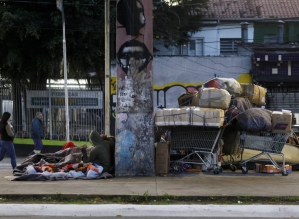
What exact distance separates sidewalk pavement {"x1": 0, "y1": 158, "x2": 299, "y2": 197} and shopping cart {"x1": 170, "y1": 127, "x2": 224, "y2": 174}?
300mm

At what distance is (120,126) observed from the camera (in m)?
10.9

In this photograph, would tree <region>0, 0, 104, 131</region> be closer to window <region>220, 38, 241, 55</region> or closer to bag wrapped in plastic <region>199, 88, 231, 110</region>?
bag wrapped in plastic <region>199, 88, 231, 110</region>

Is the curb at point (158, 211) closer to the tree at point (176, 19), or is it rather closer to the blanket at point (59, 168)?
the blanket at point (59, 168)

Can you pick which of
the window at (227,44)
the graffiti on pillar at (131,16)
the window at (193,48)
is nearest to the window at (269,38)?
the window at (227,44)

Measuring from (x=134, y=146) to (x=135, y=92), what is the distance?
Answer: 1139 millimetres

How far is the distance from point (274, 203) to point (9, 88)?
1693 centimetres

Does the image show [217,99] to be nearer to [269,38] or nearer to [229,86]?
[229,86]

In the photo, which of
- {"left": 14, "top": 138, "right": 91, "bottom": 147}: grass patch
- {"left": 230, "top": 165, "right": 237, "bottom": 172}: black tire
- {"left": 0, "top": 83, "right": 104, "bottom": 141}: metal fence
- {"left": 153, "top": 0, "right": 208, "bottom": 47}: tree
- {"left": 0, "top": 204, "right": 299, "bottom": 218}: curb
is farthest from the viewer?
{"left": 153, "top": 0, "right": 208, "bottom": 47}: tree

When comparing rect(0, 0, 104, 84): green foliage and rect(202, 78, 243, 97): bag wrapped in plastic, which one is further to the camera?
rect(0, 0, 104, 84): green foliage

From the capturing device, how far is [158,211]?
8047 millimetres

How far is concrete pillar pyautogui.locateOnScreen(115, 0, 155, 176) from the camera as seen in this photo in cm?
1084

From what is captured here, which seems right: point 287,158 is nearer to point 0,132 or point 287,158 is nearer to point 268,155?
point 268,155

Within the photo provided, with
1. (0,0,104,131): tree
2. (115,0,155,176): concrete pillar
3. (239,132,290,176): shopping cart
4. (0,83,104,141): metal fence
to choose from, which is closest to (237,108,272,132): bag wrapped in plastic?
(239,132,290,176): shopping cart

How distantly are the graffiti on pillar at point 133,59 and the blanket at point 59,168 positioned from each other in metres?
1.45
